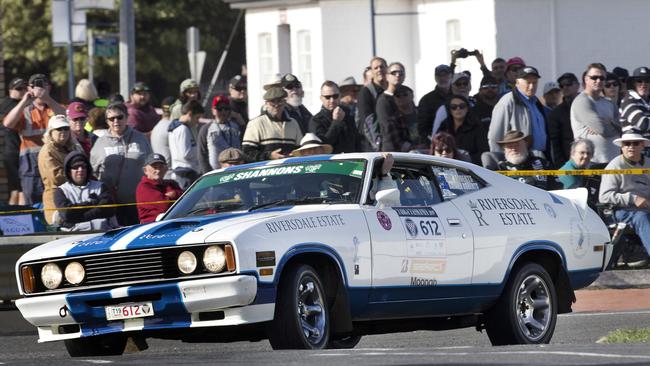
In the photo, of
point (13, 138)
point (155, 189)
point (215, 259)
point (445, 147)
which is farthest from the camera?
point (13, 138)

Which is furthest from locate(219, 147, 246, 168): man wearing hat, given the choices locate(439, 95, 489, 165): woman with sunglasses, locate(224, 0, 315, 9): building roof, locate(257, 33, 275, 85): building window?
locate(257, 33, 275, 85): building window

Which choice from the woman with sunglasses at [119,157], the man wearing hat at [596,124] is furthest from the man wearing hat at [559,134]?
the woman with sunglasses at [119,157]

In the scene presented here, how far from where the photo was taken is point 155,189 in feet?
57.7

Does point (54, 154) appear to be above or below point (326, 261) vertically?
above

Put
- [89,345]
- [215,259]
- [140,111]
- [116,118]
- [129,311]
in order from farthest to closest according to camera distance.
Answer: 1. [140,111]
2. [116,118]
3. [89,345]
4. [129,311]
5. [215,259]

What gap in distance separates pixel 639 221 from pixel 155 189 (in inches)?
201

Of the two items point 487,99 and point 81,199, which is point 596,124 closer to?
point 487,99

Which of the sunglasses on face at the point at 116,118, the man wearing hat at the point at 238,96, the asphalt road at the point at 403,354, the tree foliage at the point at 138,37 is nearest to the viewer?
the asphalt road at the point at 403,354

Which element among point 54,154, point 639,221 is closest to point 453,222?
point 639,221

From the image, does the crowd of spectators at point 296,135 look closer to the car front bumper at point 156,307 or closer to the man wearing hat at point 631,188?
the man wearing hat at point 631,188

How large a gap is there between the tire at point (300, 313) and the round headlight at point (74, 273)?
136 centimetres

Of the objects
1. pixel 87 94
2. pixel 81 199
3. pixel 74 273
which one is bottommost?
pixel 74 273

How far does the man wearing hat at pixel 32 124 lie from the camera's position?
768 inches

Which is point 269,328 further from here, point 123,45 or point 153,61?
point 153,61
